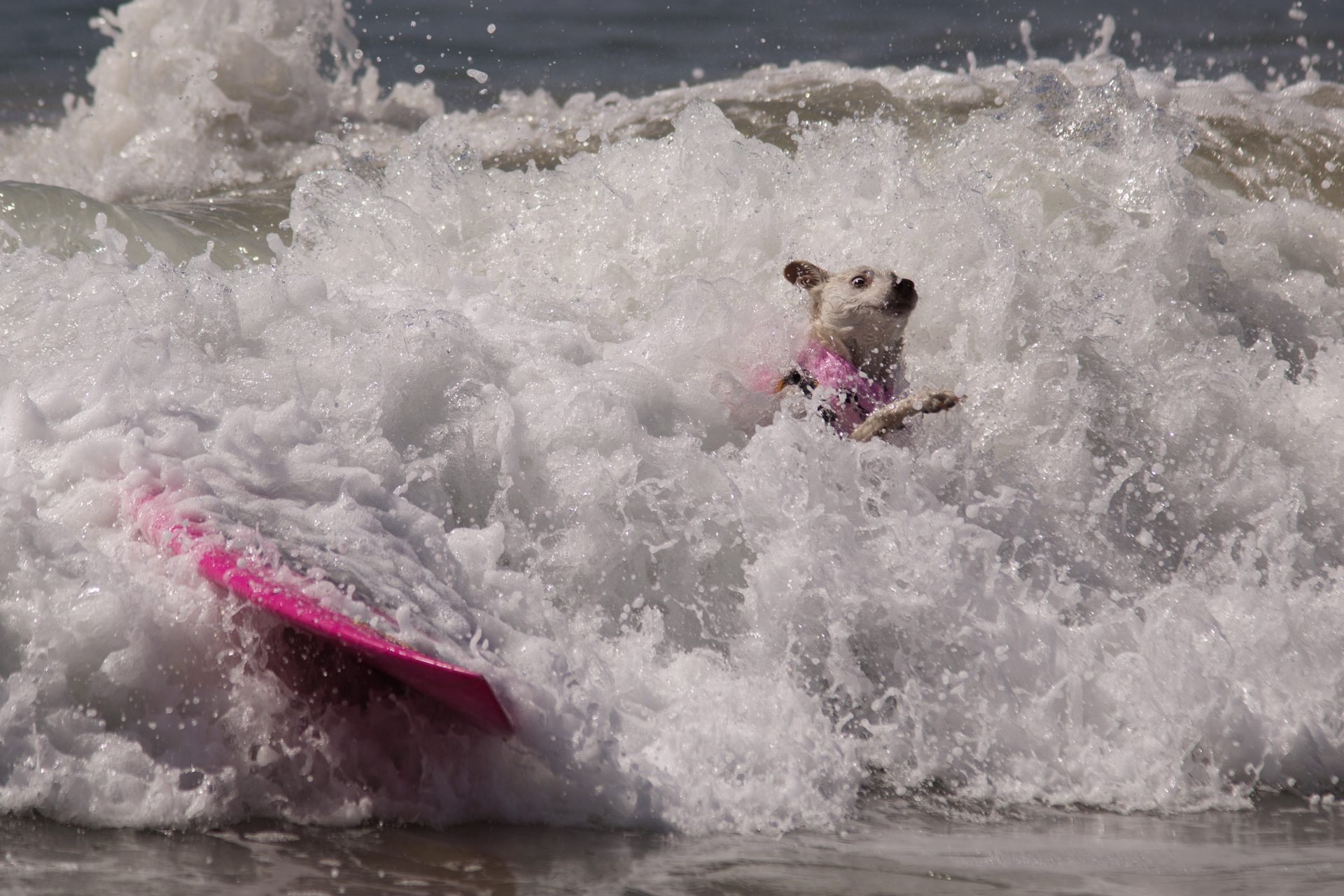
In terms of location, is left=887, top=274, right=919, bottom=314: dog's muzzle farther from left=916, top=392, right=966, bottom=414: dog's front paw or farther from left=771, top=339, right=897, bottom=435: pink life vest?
left=916, top=392, right=966, bottom=414: dog's front paw

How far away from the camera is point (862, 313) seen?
13.5ft

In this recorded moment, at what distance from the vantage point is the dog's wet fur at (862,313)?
4090mm

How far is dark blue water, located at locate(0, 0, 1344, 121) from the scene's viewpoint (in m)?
13.2

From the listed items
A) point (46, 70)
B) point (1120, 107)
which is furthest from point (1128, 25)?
point (46, 70)

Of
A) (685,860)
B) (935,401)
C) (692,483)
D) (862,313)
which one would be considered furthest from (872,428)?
(685,860)

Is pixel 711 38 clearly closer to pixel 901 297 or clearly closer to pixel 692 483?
pixel 901 297

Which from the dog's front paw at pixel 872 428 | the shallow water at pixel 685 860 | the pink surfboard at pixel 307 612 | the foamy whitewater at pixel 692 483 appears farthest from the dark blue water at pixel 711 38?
the shallow water at pixel 685 860

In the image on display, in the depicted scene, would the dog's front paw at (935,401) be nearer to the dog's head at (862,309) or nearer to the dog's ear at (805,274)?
the dog's head at (862,309)

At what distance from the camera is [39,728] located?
8.25 ft

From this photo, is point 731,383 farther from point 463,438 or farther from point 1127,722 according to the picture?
point 1127,722

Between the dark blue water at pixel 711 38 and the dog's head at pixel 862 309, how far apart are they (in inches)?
350

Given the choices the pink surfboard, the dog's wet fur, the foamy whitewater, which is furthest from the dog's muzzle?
the pink surfboard

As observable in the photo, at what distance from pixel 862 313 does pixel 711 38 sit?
11963 mm

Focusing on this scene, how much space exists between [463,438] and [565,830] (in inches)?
55.1
